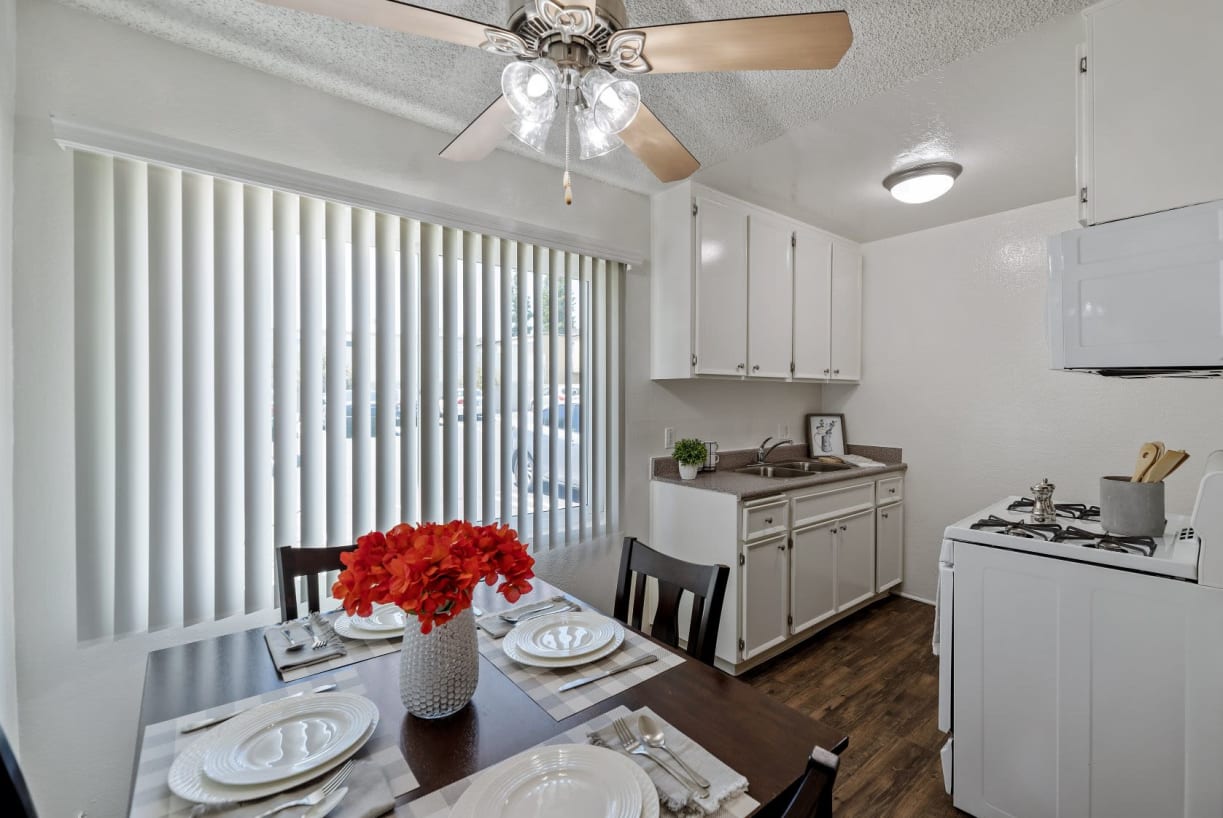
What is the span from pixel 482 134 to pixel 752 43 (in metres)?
0.76

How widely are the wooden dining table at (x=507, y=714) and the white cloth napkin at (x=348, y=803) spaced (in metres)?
0.04

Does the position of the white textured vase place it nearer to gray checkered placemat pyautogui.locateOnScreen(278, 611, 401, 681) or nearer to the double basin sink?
gray checkered placemat pyautogui.locateOnScreen(278, 611, 401, 681)

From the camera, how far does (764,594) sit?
258 cm

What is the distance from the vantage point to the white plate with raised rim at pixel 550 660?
1145 mm

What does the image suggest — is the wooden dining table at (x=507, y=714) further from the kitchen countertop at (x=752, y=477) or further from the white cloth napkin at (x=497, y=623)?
the kitchen countertop at (x=752, y=477)

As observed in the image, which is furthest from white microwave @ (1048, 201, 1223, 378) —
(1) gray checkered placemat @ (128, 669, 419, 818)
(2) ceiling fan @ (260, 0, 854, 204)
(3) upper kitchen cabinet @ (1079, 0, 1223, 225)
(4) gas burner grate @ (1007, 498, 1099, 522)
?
(1) gray checkered placemat @ (128, 669, 419, 818)

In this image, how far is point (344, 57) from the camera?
5.48 ft

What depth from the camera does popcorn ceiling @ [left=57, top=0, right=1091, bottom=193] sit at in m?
1.43

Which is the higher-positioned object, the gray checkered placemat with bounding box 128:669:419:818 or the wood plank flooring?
the gray checkered placemat with bounding box 128:669:419:818

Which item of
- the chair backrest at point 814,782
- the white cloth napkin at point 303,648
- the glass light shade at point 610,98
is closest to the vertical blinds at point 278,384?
the white cloth napkin at point 303,648

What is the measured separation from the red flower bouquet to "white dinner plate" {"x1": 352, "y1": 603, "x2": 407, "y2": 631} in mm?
422

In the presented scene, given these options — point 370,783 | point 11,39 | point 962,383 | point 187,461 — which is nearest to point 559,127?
point 11,39

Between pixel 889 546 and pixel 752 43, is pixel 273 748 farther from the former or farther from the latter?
pixel 889 546

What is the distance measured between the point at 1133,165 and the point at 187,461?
285cm
